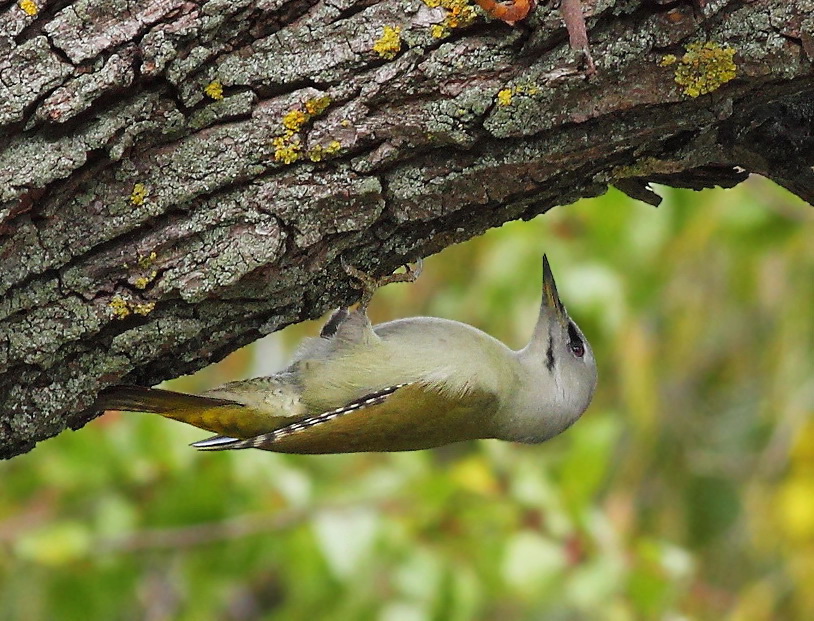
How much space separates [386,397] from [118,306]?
1.47 meters

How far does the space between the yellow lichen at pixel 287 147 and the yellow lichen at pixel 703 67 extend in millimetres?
910

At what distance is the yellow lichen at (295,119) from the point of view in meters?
2.55

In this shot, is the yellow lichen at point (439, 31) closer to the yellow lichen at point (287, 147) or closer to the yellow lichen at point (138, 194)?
the yellow lichen at point (287, 147)

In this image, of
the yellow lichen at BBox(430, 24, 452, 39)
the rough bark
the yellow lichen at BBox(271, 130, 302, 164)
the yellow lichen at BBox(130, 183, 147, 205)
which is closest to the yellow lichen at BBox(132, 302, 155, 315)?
the rough bark

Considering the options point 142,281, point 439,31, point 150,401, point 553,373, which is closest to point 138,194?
point 142,281

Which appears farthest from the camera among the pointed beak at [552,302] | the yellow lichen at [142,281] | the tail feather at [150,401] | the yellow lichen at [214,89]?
the pointed beak at [552,302]

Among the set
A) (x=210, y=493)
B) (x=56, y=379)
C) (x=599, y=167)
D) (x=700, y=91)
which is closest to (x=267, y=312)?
(x=56, y=379)

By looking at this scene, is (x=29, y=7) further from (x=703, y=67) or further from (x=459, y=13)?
(x=703, y=67)

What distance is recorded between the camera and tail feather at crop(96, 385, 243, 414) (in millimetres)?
3025

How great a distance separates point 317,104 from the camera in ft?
8.36

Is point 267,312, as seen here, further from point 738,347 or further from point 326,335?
point 738,347

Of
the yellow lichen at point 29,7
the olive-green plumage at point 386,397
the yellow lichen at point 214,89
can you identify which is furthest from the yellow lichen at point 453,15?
the olive-green plumage at point 386,397

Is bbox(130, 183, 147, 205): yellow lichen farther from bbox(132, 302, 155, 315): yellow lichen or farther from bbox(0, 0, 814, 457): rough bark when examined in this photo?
bbox(132, 302, 155, 315): yellow lichen

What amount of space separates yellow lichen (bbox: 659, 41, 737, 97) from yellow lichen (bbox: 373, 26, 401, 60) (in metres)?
0.63
